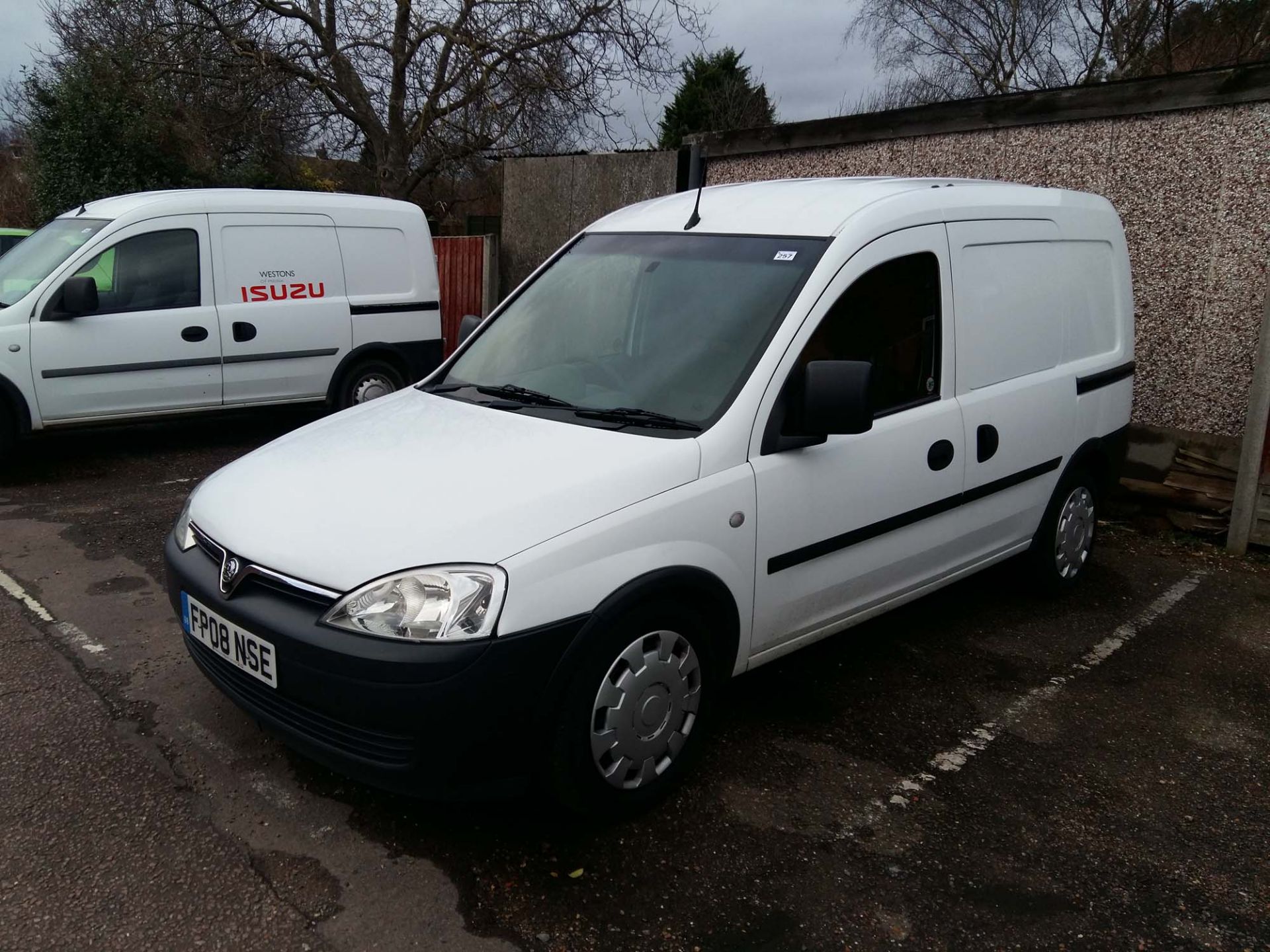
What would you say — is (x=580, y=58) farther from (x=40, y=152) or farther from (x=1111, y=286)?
(x=1111, y=286)

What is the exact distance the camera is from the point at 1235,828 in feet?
10.5

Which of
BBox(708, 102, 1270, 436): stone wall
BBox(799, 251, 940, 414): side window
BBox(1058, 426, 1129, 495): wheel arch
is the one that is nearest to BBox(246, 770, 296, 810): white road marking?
BBox(799, 251, 940, 414): side window

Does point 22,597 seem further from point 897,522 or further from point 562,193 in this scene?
point 562,193

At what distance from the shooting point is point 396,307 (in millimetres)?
8711

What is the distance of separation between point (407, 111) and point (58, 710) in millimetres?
14729

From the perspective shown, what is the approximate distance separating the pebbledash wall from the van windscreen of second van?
12.7 feet

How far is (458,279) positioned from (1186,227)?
7.63 m

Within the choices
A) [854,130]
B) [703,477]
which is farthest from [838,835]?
[854,130]

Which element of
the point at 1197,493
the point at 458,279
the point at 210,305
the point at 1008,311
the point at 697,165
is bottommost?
the point at 1197,493

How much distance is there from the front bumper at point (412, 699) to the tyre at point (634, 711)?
0.12 metres

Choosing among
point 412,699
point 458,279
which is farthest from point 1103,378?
point 458,279

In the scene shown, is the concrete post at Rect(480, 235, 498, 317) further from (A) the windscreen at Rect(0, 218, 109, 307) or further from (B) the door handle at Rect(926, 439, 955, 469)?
(B) the door handle at Rect(926, 439, 955, 469)

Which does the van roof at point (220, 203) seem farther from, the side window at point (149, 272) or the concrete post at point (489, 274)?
the concrete post at point (489, 274)

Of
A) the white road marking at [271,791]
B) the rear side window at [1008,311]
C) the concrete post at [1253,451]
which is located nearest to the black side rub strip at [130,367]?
the white road marking at [271,791]
